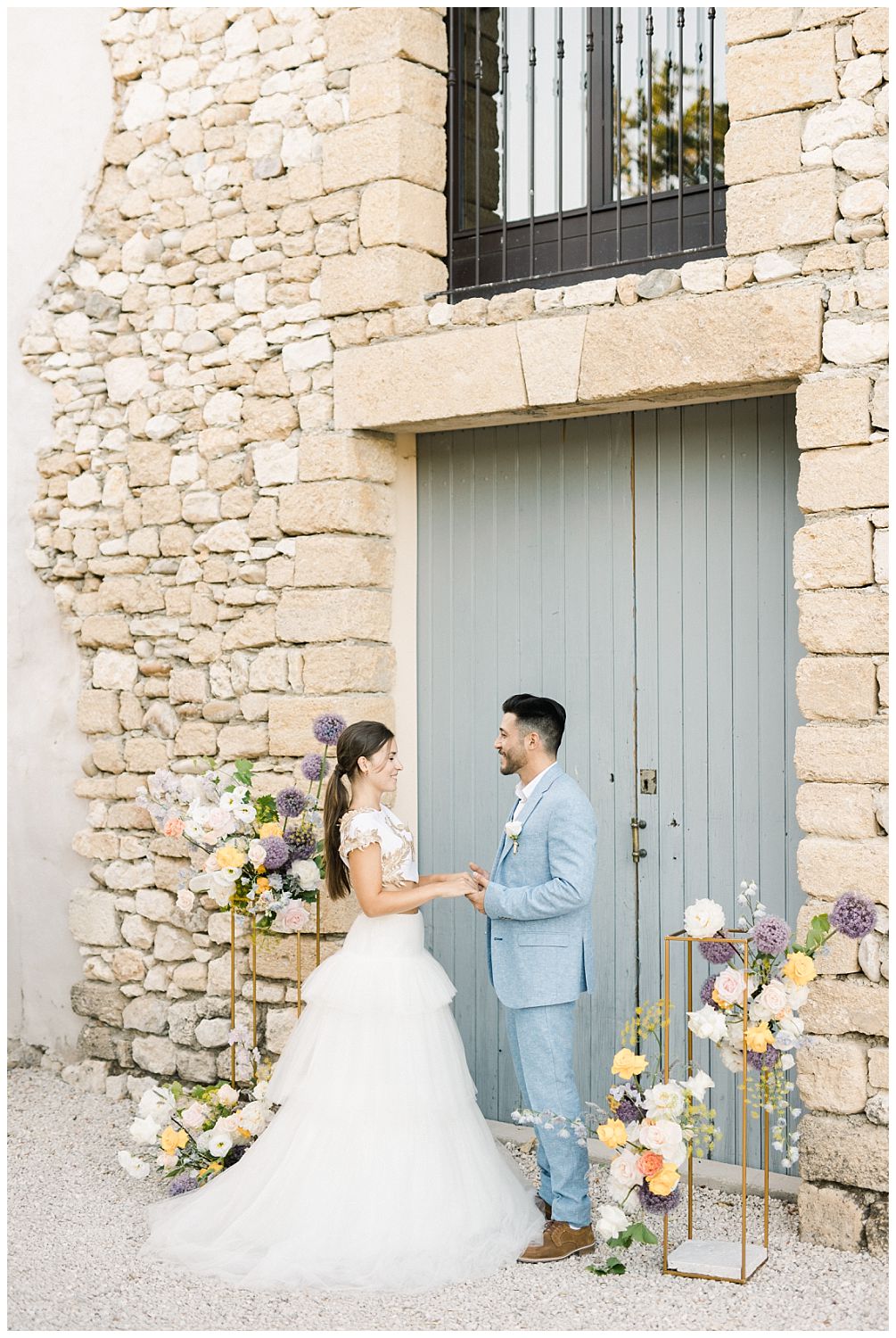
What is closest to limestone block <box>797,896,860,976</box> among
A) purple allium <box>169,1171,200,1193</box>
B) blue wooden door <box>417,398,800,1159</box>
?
blue wooden door <box>417,398,800,1159</box>

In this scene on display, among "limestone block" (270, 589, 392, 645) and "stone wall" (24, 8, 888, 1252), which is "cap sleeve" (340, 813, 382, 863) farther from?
"limestone block" (270, 589, 392, 645)

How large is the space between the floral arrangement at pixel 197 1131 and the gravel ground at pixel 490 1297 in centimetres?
27

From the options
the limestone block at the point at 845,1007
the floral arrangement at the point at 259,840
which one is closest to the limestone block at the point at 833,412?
the limestone block at the point at 845,1007

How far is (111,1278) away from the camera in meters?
4.10

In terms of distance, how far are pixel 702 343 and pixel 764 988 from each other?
203 centimetres

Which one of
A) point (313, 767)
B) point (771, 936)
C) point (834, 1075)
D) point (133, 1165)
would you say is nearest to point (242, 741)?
point (313, 767)

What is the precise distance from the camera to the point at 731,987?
385 centimetres

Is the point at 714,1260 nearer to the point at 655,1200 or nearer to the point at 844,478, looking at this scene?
the point at 655,1200

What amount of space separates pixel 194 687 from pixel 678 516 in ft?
6.95

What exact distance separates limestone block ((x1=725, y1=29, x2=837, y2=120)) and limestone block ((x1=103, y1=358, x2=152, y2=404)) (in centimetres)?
271

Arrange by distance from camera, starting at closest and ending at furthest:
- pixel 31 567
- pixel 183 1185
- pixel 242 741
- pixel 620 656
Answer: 1. pixel 183 1185
2. pixel 620 656
3. pixel 242 741
4. pixel 31 567

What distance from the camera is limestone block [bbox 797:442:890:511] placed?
13.4 ft

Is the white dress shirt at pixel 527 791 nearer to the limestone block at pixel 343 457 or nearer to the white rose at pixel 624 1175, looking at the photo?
the white rose at pixel 624 1175

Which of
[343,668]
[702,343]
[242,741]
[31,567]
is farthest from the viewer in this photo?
[31,567]
